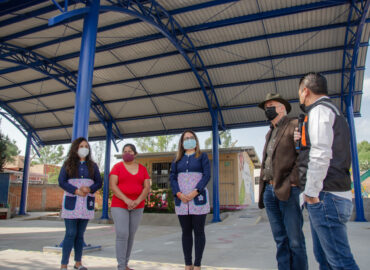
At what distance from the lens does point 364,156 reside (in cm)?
6091

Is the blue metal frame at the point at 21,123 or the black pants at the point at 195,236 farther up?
the blue metal frame at the point at 21,123

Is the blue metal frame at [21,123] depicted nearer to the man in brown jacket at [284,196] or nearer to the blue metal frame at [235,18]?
the blue metal frame at [235,18]

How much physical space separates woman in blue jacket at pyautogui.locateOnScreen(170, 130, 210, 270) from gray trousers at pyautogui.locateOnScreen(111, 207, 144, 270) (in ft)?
2.15

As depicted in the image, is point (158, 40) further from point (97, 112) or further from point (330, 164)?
point (330, 164)

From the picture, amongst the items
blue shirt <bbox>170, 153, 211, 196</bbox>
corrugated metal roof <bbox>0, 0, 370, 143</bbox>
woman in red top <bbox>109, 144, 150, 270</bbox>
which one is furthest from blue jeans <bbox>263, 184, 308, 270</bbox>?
corrugated metal roof <bbox>0, 0, 370, 143</bbox>

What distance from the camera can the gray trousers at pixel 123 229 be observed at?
370cm

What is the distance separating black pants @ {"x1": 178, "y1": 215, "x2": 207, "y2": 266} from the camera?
3604 millimetres

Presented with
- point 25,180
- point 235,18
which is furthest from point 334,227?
point 25,180

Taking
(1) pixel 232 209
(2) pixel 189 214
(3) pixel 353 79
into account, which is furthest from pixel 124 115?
(2) pixel 189 214

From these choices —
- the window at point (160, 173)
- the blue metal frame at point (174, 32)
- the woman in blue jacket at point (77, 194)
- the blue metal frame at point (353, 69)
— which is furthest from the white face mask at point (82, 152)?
the window at point (160, 173)

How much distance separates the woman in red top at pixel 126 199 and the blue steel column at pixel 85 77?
2701mm

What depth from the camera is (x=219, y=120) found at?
16.2 m

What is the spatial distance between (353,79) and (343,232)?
40.9ft

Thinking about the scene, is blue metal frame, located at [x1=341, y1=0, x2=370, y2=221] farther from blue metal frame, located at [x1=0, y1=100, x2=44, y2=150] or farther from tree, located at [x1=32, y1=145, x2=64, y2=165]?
tree, located at [x1=32, y1=145, x2=64, y2=165]
